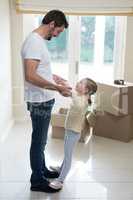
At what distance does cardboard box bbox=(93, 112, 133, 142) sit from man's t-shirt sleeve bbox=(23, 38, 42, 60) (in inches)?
70.3

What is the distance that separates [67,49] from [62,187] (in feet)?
7.35

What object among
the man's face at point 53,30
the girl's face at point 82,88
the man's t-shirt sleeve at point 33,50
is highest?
the man's face at point 53,30

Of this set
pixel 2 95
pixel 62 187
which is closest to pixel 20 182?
pixel 62 187

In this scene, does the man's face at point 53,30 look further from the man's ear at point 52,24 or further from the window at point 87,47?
the window at point 87,47

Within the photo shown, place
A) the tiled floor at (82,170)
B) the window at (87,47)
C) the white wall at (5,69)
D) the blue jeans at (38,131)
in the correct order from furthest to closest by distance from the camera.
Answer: the window at (87,47) → the white wall at (5,69) → the tiled floor at (82,170) → the blue jeans at (38,131)

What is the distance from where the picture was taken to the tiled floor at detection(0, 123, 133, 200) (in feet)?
8.23

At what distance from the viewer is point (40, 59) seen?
2.19 meters

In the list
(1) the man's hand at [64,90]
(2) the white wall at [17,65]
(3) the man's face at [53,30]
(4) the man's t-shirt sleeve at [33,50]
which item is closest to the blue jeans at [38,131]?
(1) the man's hand at [64,90]

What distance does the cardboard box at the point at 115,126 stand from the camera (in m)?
3.64

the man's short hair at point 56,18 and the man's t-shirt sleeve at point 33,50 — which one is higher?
the man's short hair at point 56,18

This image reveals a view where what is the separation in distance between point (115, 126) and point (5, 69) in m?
1.52

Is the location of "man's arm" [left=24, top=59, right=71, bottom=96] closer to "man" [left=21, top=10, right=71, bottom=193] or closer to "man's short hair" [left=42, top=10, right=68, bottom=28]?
"man" [left=21, top=10, right=71, bottom=193]

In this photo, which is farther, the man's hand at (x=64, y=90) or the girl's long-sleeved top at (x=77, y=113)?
the girl's long-sleeved top at (x=77, y=113)

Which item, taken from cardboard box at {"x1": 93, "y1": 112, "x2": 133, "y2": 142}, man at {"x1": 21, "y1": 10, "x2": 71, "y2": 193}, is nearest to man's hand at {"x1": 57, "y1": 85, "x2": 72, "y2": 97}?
man at {"x1": 21, "y1": 10, "x2": 71, "y2": 193}
